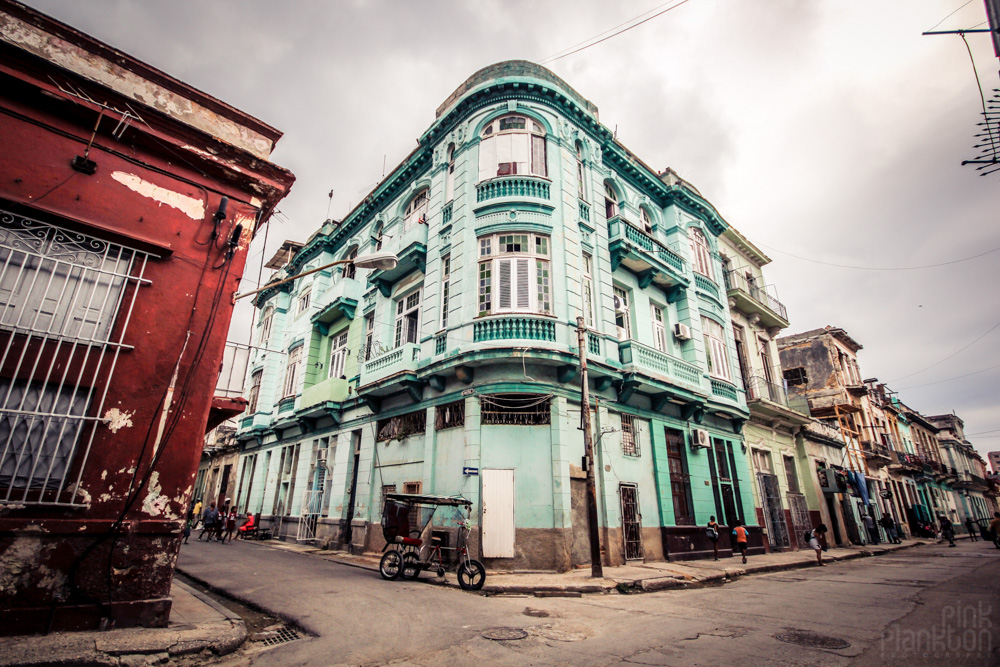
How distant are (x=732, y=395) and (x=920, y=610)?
12.0 metres

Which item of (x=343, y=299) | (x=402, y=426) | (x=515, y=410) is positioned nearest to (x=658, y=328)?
(x=515, y=410)

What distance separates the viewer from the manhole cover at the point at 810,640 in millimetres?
5426

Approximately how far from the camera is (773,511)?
1966 centimetres

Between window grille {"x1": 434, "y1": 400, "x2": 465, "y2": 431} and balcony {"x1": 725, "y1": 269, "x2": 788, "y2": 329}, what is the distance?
600 inches

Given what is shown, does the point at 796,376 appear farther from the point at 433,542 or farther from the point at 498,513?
the point at 433,542

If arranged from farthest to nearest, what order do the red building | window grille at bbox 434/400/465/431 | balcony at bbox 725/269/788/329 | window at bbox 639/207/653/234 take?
balcony at bbox 725/269/788/329
window at bbox 639/207/653/234
window grille at bbox 434/400/465/431
the red building

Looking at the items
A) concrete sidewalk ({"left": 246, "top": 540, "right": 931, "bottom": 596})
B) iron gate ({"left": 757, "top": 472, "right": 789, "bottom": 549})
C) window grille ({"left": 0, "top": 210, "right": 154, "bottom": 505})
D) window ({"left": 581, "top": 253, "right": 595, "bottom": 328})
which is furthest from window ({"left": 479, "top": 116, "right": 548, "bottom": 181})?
iron gate ({"left": 757, "top": 472, "right": 789, "bottom": 549})

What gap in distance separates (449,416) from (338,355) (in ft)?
30.9

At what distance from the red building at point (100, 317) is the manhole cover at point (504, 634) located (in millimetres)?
3869

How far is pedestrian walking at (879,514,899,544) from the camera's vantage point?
84.7 feet

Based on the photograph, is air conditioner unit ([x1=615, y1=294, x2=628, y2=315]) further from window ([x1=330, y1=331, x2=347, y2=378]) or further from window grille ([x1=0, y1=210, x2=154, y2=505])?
window grille ([x1=0, y1=210, x2=154, y2=505])

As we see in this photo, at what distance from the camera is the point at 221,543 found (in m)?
18.2

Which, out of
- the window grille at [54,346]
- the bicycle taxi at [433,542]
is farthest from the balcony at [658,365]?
the window grille at [54,346]

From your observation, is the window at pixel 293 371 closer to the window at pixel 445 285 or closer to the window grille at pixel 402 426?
the window grille at pixel 402 426
